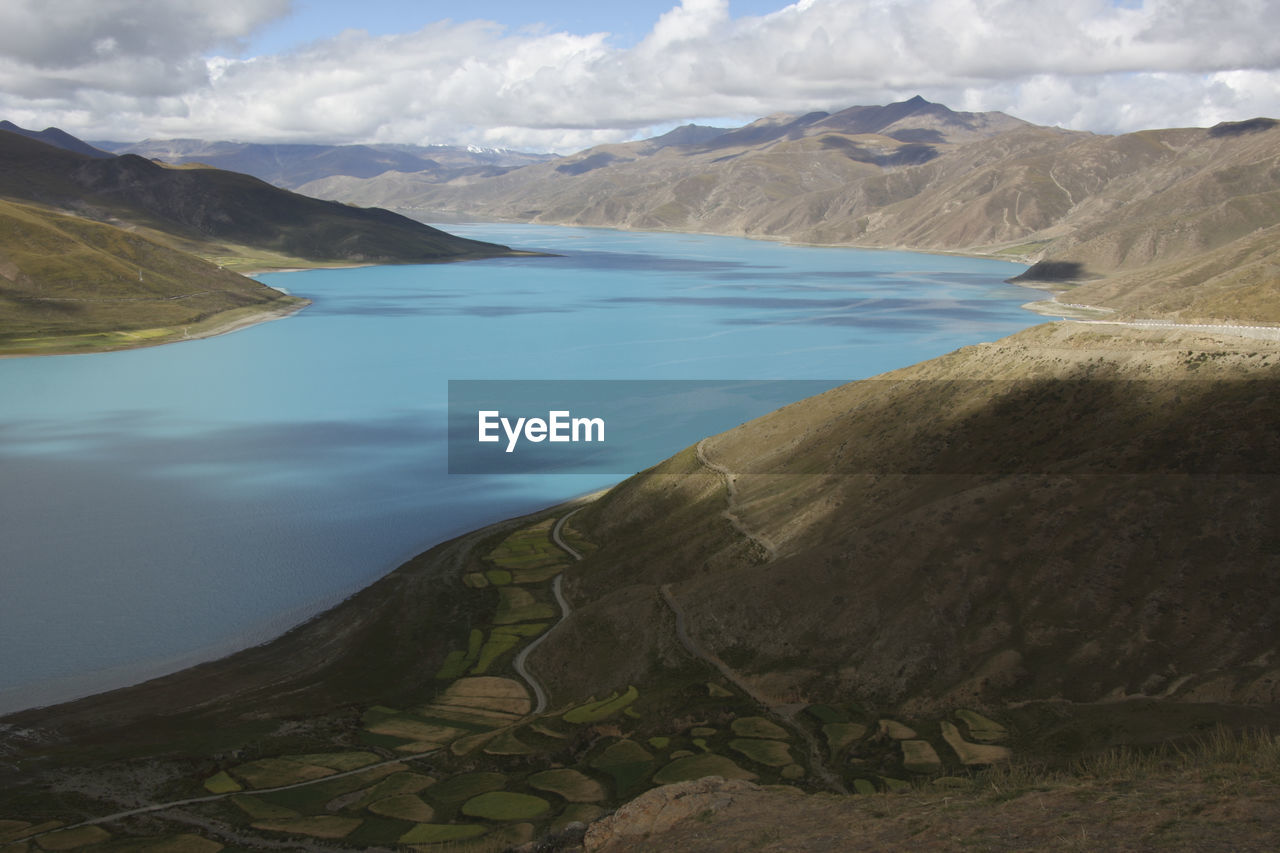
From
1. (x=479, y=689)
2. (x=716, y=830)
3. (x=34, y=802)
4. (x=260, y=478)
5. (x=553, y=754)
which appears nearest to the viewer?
(x=716, y=830)

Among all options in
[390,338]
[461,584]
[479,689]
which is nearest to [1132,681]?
[479,689]

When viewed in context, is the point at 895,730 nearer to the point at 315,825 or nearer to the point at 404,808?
the point at 404,808

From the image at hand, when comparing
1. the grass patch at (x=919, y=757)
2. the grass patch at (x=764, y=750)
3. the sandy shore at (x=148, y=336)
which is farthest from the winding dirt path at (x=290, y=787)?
the sandy shore at (x=148, y=336)

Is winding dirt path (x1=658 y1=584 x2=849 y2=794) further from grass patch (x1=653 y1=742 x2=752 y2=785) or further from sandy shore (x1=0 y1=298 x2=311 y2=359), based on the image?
sandy shore (x1=0 y1=298 x2=311 y2=359)

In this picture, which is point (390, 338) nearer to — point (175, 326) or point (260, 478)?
point (175, 326)

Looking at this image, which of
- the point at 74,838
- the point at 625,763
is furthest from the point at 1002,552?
the point at 74,838
